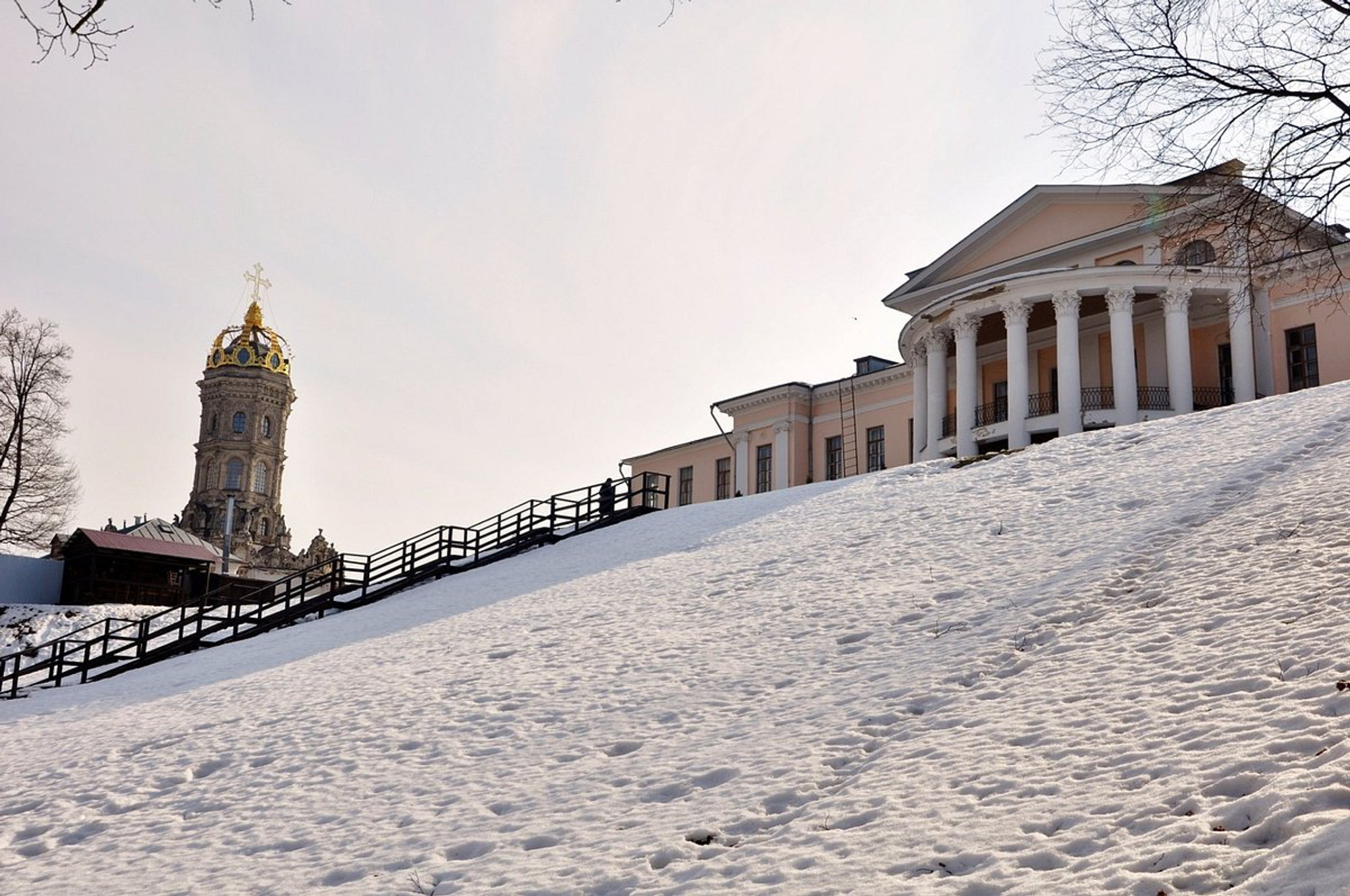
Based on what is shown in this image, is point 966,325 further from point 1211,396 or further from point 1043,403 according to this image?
point 1211,396

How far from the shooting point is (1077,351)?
108 ft

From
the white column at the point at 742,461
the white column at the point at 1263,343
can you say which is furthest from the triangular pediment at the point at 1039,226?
the white column at the point at 742,461

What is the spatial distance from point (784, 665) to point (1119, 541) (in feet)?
14.4

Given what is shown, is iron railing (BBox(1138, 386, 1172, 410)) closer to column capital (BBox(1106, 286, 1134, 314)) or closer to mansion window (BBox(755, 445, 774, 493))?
column capital (BBox(1106, 286, 1134, 314))

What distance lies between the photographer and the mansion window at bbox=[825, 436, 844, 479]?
46406 mm

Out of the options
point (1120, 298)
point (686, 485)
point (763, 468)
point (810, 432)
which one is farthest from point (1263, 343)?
point (686, 485)

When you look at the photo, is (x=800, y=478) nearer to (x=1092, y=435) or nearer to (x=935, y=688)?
(x=1092, y=435)

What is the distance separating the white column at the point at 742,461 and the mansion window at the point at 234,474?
61063 mm

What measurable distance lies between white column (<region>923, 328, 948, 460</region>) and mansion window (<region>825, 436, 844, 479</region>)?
10263mm

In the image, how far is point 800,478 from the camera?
154 feet

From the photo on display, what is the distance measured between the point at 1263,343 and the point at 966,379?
27.3ft

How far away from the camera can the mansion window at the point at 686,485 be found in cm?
5331

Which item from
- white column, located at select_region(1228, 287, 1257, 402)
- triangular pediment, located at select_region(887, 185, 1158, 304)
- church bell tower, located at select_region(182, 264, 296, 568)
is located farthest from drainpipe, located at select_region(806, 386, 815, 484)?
church bell tower, located at select_region(182, 264, 296, 568)

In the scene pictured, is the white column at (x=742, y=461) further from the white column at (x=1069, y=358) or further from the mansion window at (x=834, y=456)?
the white column at (x=1069, y=358)
